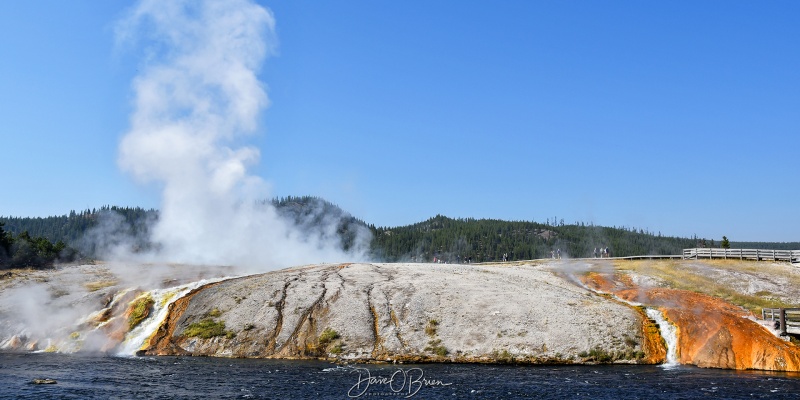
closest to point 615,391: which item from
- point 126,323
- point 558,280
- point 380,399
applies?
point 380,399

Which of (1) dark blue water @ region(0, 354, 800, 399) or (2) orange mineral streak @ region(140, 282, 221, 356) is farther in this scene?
(2) orange mineral streak @ region(140, 282, 221, 356)

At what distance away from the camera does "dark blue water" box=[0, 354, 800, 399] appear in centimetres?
3250

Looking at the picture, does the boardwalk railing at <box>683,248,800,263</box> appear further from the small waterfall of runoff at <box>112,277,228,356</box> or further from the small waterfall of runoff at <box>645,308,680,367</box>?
the small waterfall of runoff at <box>112,277,228,356</box>

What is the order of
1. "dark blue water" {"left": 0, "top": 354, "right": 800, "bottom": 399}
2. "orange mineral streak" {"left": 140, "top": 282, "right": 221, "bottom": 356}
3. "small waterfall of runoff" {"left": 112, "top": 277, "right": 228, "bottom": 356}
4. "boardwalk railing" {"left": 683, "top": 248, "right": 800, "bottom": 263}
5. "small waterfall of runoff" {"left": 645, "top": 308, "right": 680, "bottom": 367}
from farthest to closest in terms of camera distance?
1. "boardwalk railing" {"left": 683, "top": 248, "right": 800, "bottom": 263}
2. "small waterfall of runoff" {"left": 112, "top": 277, "right": 228, "bottom": 356}
3. "orange mineral streak" {"left": 140, "top": 282, "right": 221, "bottom": 356}
4. "small waterfall of runoff" {"left": 645, "top": 308, "right": 680, "bottom": 367}
5. "dark blue water" {"left": 0, "top": 354, "right": 800, "bottom": 399}

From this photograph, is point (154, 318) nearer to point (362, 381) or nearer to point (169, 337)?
point (169, 337)

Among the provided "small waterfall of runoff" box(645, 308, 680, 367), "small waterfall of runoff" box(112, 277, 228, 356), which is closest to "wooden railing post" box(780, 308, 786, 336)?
"small waterfall of runoff" box(645, 308, 680, 367)

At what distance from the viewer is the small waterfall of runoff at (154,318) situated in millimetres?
49531

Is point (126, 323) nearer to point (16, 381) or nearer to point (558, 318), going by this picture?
point (16, 381)

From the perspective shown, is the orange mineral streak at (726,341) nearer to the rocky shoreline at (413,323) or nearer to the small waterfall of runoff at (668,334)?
the rocky shoreline at (413,323)

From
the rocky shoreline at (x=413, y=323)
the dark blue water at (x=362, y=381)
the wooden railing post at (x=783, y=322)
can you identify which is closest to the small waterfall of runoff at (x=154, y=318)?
the rocky shoreline at (x=413, y=323)

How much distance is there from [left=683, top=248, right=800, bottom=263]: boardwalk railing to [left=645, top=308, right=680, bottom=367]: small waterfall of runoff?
35.7 metres

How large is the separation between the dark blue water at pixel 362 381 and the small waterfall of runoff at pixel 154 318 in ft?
15.9

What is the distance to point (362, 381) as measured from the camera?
36.5 metres

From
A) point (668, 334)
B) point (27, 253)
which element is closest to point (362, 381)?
point (668, 334)
